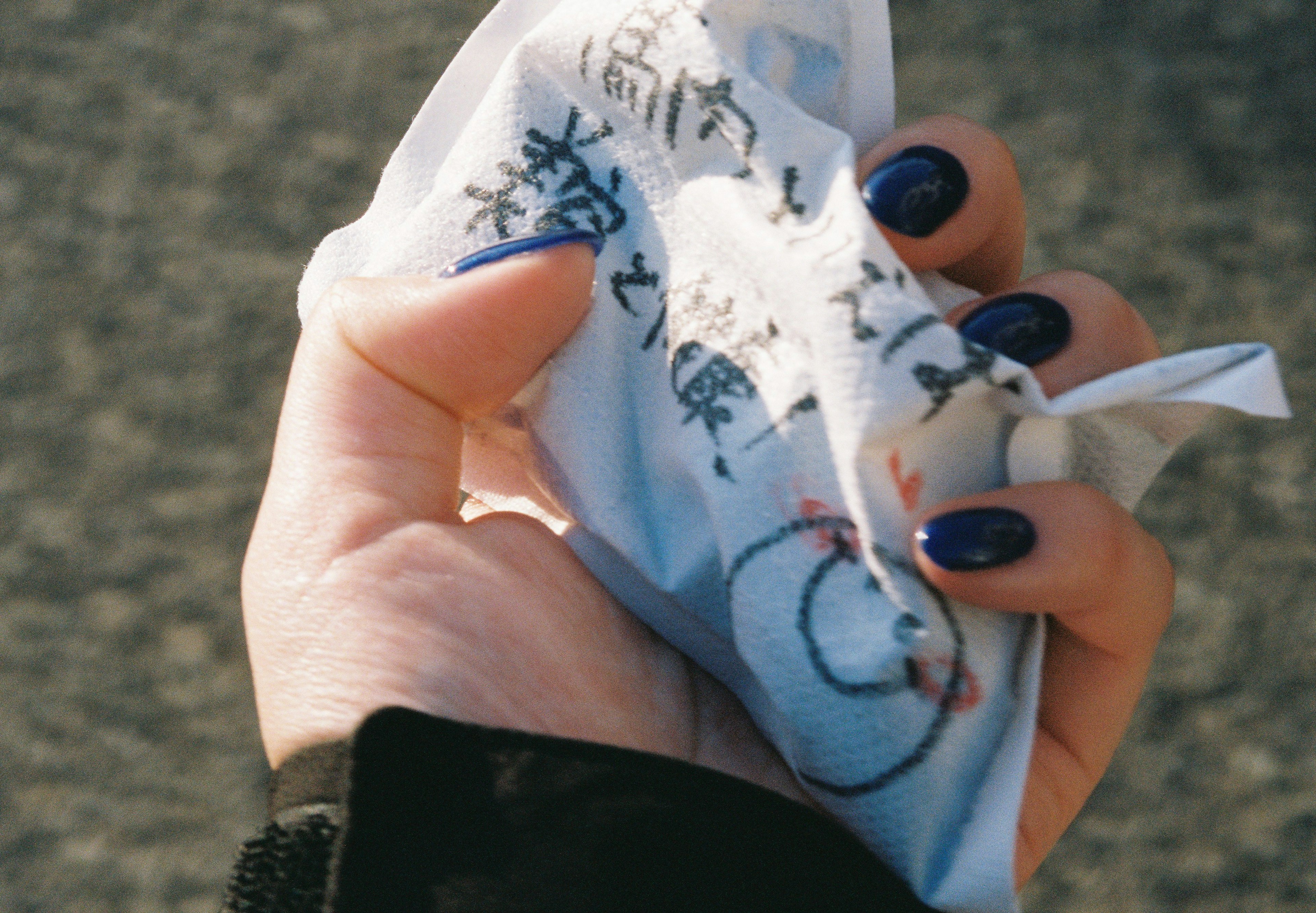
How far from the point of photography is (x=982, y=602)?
51 centimetres

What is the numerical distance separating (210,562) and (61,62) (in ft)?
2.48

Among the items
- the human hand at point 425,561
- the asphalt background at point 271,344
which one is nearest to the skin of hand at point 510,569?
the human hand at point 425,561

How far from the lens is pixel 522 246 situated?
0.56 metres

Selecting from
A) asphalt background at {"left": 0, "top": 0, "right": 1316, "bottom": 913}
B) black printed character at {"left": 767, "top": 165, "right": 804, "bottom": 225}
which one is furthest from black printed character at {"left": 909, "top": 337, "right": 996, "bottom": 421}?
asphalt background at {"left": 0, "top": 0, "right": 1316, "bottom": 913}

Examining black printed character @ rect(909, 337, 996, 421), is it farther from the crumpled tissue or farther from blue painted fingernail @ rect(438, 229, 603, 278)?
blue painted fingernail @ rect(438, 229, 603, 278)

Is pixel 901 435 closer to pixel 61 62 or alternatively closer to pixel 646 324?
pixel 646 324

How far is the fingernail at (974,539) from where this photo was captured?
0.49 meters

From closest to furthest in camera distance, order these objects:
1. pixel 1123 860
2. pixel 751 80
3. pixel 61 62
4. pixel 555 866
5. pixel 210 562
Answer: pixel 555 866 → pixel 751 80 → pixel 1123 860 → pixel 210 562 → pixel 61 62

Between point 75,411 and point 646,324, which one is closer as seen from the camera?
point 646,324

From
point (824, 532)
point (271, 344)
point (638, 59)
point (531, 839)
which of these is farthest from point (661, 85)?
point (271, 344)

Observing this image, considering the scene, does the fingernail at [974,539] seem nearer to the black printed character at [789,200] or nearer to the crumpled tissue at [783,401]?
the crumpled tissue at [783,401]

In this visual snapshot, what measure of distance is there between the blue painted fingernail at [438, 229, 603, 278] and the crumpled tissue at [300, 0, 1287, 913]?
0.02m

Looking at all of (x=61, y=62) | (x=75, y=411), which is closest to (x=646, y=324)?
(x=75, y=411)

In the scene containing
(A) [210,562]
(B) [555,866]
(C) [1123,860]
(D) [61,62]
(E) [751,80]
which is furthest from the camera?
(D) [61,62]
